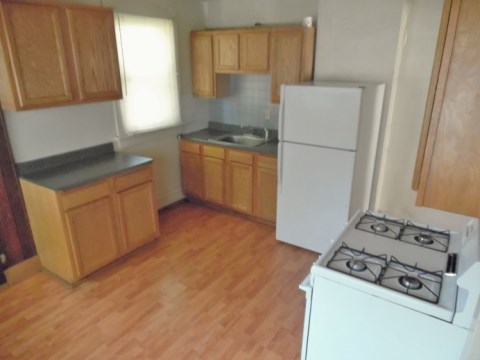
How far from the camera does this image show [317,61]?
3.13 m

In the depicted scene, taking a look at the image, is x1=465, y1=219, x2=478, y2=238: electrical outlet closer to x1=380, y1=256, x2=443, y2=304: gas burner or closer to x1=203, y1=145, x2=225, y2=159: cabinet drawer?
x1=380, y1=256, x2=443, y2=304: gas burner

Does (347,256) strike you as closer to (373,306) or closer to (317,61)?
(373,306)

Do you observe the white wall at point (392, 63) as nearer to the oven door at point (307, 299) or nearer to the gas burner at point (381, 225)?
the gas burner at point (381, 225)

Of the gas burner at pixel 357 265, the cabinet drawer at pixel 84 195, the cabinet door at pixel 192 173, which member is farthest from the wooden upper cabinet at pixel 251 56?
the gas burner at pixel 357 265

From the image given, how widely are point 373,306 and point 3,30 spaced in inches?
106

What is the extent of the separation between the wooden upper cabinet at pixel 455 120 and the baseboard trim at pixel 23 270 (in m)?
3.03

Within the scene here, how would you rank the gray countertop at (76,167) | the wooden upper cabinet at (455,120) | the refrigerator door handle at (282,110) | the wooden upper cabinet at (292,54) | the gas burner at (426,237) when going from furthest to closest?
the wooden upper cabinet at (292,54), the refrigerator door handle at (282,110), the gray countertop at (76,167), the gas burner at (426,237), the wooden upper cabinet at (455,120)

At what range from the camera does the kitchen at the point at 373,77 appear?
8.71 ft

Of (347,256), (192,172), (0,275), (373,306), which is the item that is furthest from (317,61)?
(0,275)

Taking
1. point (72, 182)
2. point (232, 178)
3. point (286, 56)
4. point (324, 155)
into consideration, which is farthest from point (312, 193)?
point (72, 182)

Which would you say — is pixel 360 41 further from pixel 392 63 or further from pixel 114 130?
pixel 114 130

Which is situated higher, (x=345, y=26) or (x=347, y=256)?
(x=345, y=26)

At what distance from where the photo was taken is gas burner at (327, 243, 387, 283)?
1.42m

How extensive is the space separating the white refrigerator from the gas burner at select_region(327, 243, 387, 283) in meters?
1.24
